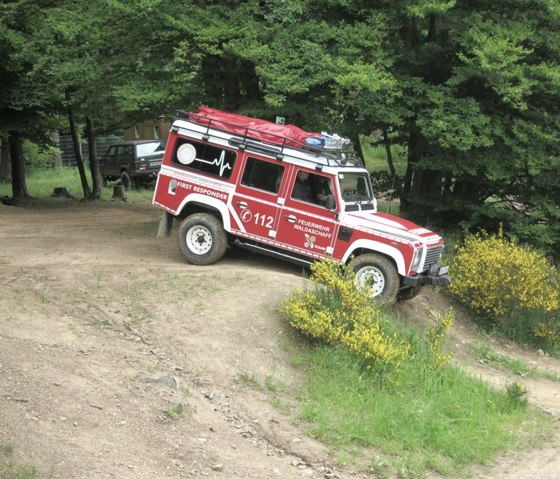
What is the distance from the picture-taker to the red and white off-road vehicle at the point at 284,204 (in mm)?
10711

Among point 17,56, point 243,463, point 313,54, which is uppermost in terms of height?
point 313,54

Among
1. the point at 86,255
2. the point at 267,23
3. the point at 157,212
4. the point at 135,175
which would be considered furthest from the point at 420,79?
the point at 135,175

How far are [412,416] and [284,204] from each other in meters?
4.23

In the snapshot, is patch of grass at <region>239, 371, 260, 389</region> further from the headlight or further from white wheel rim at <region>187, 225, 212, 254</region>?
white wheel rim at <region>187, 225, 212, 254</region>

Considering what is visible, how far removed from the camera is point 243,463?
653 centimetres

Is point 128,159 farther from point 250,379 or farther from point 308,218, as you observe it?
point 250,379

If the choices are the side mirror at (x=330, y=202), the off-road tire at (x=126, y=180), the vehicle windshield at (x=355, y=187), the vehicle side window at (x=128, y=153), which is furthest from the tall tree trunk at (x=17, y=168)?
the side mirror at (x=330, y=202)

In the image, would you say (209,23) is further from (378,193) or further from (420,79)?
(378,193)

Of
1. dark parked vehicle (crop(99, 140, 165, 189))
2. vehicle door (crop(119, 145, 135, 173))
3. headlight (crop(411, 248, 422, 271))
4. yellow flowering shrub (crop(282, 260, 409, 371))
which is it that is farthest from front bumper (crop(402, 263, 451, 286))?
vehicle door (crop(119, 145, 135, 173))

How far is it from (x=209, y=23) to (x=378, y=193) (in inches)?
269

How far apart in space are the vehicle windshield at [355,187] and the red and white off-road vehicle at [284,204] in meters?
0.02

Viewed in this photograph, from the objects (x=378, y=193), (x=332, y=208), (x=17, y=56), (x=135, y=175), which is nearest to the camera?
(x=332, y=208)

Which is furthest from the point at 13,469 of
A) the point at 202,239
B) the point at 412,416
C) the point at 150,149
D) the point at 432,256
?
the point at 150,149

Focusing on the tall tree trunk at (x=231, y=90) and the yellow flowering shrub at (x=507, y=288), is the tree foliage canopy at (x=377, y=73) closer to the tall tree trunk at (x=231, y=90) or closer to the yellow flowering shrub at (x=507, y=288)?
the tall tree trunk at (x=231, y=90)
